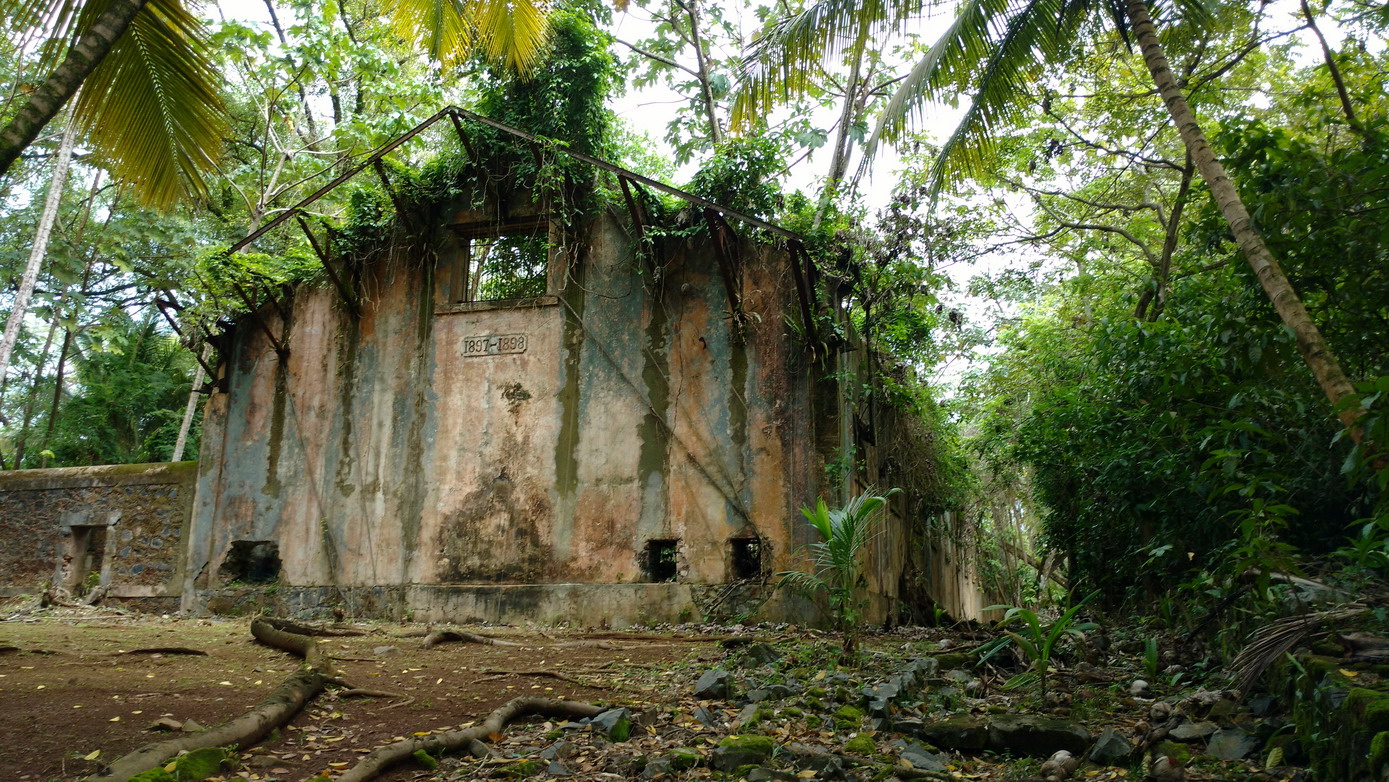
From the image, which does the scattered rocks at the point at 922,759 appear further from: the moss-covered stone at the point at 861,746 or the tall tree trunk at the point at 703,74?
the tall tree trunk at the point at 703,74

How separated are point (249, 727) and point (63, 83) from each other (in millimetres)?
2746

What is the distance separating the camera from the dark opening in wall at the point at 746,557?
8883 millimetres

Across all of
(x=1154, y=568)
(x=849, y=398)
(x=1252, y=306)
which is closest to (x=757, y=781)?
(x=1252, y=306)

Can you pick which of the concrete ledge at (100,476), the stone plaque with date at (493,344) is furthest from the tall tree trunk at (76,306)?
the stone plaque with date at (493,344)

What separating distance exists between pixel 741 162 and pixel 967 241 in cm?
296

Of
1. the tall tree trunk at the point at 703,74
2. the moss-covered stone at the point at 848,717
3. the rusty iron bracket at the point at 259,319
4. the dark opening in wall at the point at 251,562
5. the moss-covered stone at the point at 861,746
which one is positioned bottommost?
the moss-covered stone at the point at 861,746

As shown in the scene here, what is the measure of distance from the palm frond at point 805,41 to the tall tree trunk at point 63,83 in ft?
16.4

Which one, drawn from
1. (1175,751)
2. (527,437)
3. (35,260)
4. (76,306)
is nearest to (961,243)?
(527,437)

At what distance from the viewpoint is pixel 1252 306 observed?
507cm

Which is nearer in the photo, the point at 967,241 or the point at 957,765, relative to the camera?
the point at 957,765

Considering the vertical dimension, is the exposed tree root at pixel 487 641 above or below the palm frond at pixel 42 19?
below

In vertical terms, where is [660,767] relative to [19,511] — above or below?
below

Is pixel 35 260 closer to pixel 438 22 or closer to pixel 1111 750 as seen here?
pixel 438 22

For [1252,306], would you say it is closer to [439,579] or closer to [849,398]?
[849,398]
